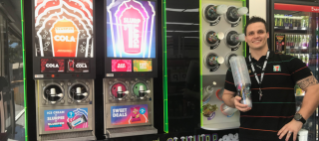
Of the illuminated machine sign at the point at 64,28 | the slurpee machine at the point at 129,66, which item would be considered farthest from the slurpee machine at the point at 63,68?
the slurpee machine at the point at 129,66

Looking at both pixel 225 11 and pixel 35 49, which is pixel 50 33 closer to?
pixel 35 49

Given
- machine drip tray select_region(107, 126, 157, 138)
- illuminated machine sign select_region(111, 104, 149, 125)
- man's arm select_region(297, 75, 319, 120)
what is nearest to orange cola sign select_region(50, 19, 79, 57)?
illuminated machine sign select_region(111, 104, 149, 125)

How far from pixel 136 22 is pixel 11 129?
53.2 inches

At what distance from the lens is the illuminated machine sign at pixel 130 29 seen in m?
2.06

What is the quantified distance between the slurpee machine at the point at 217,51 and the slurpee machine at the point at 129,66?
1.63 feet

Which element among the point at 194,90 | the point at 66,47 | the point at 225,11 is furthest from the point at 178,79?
the point at 66,47

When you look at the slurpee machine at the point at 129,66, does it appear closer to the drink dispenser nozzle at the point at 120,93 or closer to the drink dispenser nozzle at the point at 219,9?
the drink dispenser nozzle at the point at 120,93

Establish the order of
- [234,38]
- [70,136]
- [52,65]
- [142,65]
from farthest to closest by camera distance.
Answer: [234,38] → [142,65] → [70,136] → [52,65]

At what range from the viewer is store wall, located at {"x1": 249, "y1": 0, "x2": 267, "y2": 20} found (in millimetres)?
2510

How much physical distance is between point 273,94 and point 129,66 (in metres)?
1.19

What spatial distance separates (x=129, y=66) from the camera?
206 cm

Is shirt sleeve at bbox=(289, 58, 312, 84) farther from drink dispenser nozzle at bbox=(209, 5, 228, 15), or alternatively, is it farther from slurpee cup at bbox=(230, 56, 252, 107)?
drink dispenser nozzle at bbox=(209, 5, 228, 15)

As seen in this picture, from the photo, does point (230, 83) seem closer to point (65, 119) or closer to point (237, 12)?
point (237, 12)

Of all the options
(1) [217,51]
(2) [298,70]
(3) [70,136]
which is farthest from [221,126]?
(3) [70,136]
